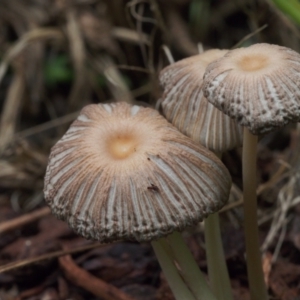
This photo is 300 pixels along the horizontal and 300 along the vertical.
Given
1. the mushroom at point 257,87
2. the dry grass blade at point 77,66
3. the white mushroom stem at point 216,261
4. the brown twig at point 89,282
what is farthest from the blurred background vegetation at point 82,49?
the mushroom at point 257,87

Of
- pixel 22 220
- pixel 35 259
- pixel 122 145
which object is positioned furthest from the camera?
pixel 22 220

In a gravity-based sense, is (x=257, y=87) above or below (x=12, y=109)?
above

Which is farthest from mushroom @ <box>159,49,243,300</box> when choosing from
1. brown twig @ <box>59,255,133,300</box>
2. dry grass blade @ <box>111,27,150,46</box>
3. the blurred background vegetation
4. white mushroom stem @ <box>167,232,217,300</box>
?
dry grass blade @ <box>111,27,150,46</box>

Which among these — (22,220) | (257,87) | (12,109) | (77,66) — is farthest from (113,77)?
(257,87)

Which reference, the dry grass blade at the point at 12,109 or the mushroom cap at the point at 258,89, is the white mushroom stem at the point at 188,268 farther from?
the dry grass blade at the point at 12,109

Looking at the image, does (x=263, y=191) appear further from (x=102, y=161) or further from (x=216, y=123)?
(x=102, y=161)

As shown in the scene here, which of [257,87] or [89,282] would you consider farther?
[89,282]

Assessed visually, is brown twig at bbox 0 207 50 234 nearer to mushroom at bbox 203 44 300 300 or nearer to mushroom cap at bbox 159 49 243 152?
mushroom cap at bbox 159 49 243 152

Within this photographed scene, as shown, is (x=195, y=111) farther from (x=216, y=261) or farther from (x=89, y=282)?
(x=89, y=282)
